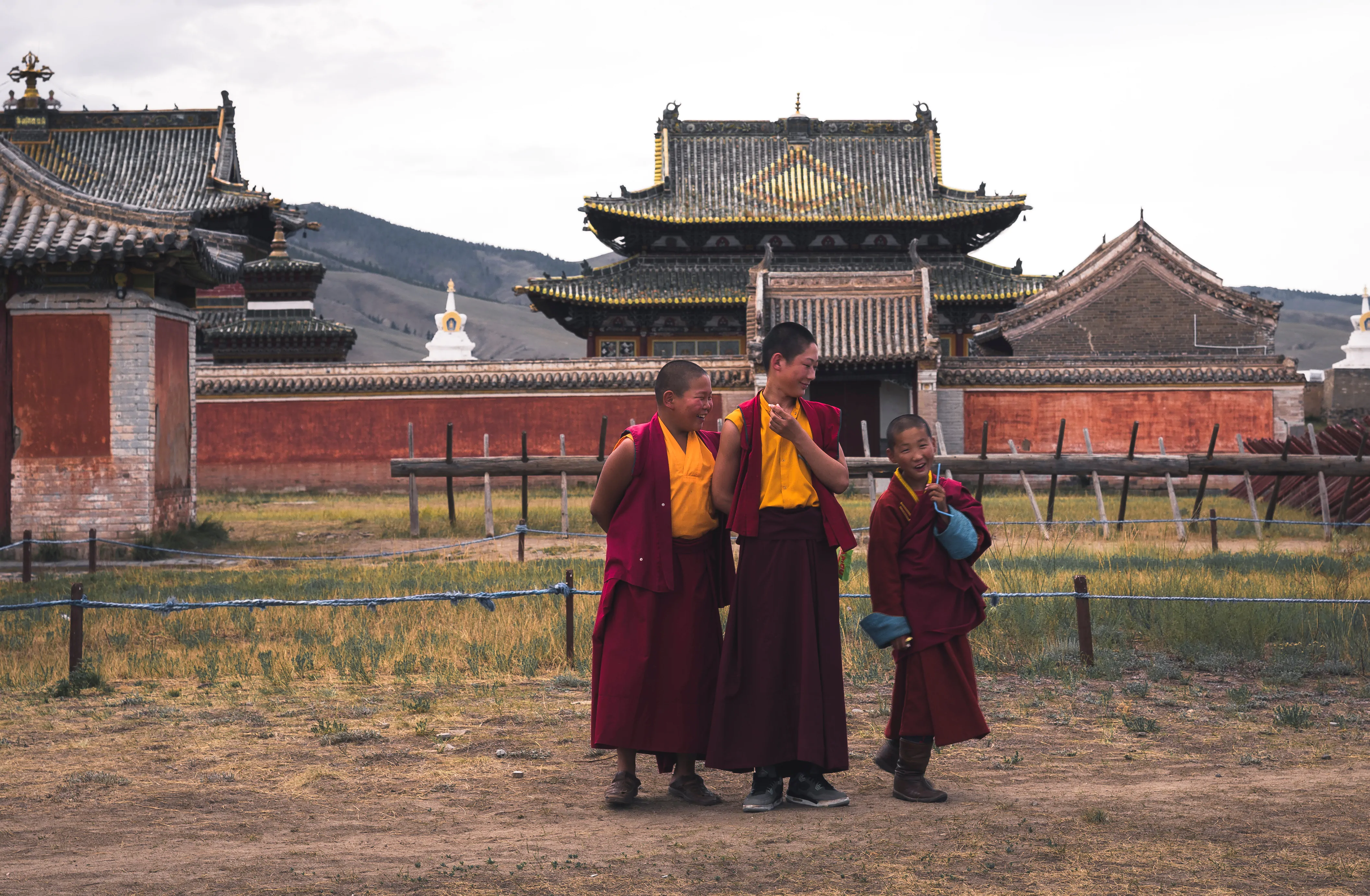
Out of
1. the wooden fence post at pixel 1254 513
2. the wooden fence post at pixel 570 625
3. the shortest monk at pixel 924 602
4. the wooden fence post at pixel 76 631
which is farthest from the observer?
the wooden fence post at pixel 1254 513

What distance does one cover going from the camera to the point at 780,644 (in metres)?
4.87

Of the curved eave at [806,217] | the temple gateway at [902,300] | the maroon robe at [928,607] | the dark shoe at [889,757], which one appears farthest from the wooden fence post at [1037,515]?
the curved eave at [806,217]

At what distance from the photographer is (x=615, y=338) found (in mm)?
28391

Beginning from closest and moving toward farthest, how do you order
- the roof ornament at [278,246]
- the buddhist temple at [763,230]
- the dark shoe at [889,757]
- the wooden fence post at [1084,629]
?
the dark shoe at [889,757] < the wooden fence post at [1084,629] < the buddhist temple at [763,230] < the roof ornament at [278,246]

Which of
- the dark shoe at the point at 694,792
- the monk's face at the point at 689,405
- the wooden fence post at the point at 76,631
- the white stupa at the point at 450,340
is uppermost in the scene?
the white stupa at the point at 450,340

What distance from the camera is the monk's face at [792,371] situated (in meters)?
4.95

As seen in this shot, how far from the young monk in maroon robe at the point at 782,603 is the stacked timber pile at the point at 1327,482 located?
12211 mm

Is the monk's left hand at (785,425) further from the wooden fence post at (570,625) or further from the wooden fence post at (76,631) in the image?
the wooden fence post at (76,631)

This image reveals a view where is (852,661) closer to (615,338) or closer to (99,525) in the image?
(99,525)

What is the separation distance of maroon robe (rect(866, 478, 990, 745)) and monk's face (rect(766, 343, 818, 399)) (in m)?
0.55

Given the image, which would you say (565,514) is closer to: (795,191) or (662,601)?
(662,601)

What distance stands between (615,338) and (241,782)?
23.3m

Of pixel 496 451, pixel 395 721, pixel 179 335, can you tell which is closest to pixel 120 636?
pixel 395 721

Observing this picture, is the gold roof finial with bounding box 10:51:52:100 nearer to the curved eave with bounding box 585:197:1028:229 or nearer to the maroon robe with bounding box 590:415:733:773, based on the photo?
the curved eave with bounding box 585:197:1028:229
